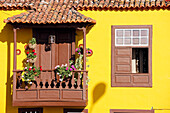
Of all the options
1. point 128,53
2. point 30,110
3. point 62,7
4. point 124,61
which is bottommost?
point 30,110

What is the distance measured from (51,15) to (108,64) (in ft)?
8.59

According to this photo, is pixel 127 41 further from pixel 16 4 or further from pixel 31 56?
pixel 16 4

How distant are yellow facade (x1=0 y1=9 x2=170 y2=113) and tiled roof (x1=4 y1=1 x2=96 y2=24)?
0.70m

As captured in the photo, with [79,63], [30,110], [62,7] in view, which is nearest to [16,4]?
[62,7]

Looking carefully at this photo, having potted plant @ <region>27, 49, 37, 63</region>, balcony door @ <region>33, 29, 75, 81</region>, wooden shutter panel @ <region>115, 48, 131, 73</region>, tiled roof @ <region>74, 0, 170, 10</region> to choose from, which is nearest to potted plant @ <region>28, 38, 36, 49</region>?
potted plant @ <region>27, 49, 37, 63</region>

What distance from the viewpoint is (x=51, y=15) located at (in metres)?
12.1

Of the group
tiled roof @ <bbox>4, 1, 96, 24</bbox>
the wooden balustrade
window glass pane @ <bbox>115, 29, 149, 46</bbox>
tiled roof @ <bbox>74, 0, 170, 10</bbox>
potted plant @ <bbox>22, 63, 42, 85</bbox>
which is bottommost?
the wooden balustrade

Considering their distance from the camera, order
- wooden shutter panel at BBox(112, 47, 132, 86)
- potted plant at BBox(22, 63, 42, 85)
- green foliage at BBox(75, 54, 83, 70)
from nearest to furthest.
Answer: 1. potted plant at BBox(22, 63, 42, 85)
2. green foliage at BBox(75, 54, 83, 70)
3. wooden shutter panel at BBox(112, 47, 132, 86)

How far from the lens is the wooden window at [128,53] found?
40.6ft

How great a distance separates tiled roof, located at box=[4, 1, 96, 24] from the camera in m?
11.6

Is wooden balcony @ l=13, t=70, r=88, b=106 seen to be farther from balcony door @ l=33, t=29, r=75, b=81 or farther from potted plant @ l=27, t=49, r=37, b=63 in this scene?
balcony door @ l=33, t=29, r=75, b=81

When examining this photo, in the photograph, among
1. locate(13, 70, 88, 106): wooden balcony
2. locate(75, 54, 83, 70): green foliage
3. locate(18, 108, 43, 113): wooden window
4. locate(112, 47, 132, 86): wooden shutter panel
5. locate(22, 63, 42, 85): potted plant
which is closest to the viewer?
locate(13, 70, 88, 106): wooden balcony

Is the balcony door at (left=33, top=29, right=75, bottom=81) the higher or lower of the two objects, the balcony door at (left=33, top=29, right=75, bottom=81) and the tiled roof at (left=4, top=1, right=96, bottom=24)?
the lower

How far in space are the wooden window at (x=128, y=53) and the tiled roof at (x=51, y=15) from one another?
1.25 m
